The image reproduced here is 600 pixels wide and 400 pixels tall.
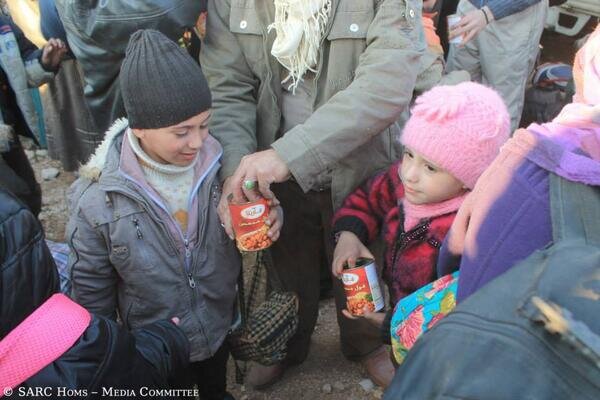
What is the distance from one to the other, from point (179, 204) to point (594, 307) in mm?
1648

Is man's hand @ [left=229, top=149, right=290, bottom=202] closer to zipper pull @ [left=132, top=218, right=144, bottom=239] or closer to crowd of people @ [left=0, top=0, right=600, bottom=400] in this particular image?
crowd of people @ [left=0, top=0, right=600, bottom=400]

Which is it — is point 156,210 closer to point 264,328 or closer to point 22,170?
point 264,328

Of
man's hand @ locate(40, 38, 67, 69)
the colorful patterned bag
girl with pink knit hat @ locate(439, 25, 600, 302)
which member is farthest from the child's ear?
man's hand @ locate(40, 38, 67, 69)

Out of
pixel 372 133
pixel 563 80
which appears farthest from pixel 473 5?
pixel 372 133

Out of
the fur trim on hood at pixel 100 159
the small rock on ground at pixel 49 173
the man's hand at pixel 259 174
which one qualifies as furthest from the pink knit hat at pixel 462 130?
the small rock on ground at pixel 49 173

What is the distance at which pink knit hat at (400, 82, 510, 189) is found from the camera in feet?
5.81

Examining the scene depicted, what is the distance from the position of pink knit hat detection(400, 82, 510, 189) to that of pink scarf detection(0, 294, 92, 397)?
1.21m

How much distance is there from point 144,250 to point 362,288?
2.67ft

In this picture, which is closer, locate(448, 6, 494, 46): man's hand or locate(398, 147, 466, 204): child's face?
locate(398, 147, 466, 204): child's face

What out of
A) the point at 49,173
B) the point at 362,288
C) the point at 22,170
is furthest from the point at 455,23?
the point at 49,173

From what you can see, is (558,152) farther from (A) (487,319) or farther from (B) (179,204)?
(B) (179,204)

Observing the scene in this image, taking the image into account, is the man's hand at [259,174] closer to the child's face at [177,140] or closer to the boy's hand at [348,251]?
the child's face at [177,140]

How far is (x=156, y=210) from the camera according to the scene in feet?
6.40

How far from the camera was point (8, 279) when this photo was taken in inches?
49.3
